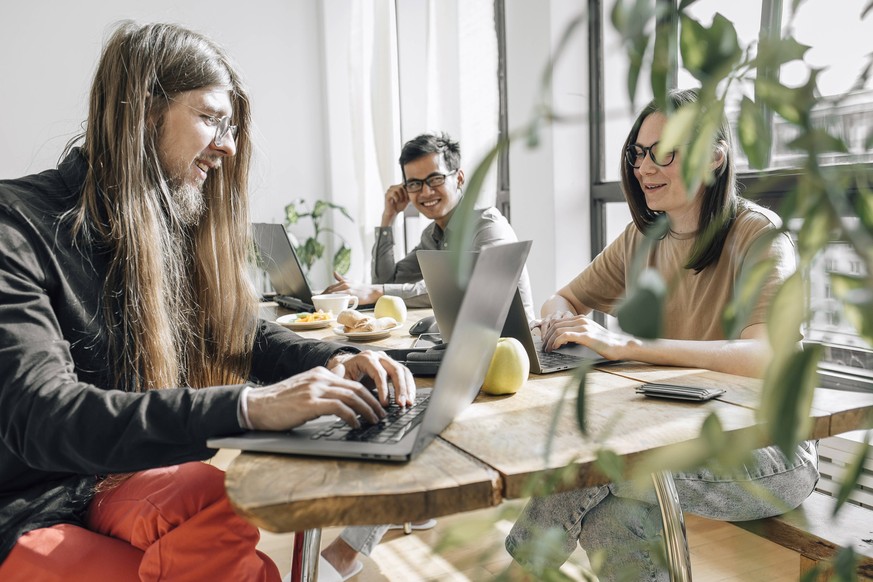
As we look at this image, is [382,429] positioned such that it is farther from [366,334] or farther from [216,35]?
[216,35]

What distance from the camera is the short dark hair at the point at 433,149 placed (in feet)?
9.51

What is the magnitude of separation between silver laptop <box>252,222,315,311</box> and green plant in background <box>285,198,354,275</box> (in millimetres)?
2620

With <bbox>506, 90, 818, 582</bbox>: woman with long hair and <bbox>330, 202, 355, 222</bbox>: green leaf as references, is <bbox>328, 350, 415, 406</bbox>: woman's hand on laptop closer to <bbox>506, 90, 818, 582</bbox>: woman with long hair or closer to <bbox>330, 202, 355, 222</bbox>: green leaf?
<bbox>506, 90, 818, 582</bbox>: woman with long hair

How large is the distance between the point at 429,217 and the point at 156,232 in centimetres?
178

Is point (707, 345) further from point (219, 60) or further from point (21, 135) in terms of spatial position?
point (21, 135)

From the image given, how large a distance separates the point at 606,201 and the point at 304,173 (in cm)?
327

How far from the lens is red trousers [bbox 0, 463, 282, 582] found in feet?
3.55

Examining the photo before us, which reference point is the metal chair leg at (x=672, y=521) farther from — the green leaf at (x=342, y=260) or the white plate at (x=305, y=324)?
the green leaf at (x=342, y=260)

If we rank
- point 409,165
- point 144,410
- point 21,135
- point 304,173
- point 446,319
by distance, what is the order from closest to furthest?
point 144,410, point 446,319, point 409,165, point 21,135, point 304,173

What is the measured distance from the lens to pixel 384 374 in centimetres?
116

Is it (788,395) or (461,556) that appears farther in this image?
(461,556)

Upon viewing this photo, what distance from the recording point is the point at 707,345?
1.40 meters

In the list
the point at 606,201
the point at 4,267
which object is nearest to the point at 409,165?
the point at 606,201

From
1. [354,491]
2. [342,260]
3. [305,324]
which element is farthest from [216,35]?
[354,491]
